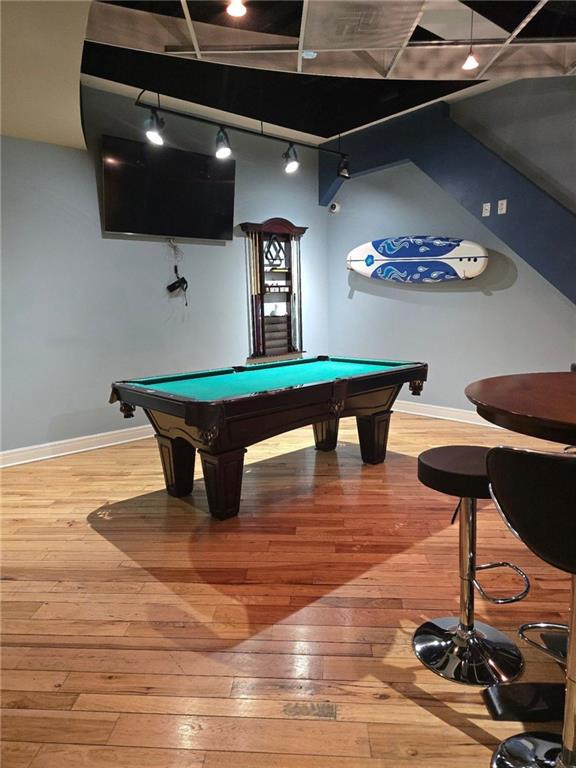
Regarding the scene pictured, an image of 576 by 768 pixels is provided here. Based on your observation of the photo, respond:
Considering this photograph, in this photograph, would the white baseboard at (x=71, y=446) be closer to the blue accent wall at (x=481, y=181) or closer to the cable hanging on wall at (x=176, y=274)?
the cable hanging on wall at (x=176, y=274)

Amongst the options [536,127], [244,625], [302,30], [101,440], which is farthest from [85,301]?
[536,127]

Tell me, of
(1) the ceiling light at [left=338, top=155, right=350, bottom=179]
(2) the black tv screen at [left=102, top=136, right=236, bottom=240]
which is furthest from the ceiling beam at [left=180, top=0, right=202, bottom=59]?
(1) the ceiling light at [left=338, top=155, right=350, bottom=179]

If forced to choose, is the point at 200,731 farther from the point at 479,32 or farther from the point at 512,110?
the point at 512,110

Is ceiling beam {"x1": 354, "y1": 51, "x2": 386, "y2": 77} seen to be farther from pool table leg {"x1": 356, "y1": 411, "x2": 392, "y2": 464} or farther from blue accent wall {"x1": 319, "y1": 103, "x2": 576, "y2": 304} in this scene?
pool table leg {"x1": 356, "y1": 411, "x2": 392, "y2": 464}

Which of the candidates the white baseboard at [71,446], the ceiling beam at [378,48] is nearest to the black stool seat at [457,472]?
the ceiling beam at [378,48]

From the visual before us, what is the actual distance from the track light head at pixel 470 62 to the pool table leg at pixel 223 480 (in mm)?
3309

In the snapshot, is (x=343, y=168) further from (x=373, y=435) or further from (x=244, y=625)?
(x=244, y=625)

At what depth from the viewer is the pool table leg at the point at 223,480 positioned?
287 cm

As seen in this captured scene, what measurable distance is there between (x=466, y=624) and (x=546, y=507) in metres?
1.02

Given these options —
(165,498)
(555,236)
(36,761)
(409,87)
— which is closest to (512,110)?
(409,87)

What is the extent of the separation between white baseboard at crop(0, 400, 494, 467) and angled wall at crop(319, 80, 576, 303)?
1.75m

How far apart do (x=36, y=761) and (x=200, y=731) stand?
48 cm

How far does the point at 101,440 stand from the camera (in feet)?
15.5

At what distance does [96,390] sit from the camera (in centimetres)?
467
